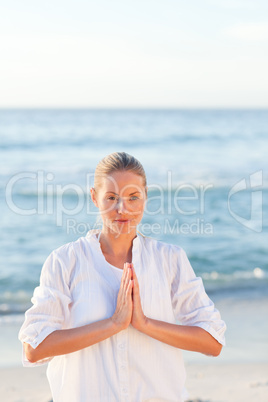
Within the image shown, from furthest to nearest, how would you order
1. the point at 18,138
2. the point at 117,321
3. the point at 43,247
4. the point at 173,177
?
1. the point at 18,138
2. the point at 173,177
3. the point at 43,247
4. the point at 117,321

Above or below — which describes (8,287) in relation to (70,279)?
below

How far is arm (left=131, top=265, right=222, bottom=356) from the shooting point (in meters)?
2.02

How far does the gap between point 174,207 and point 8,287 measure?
224 inches

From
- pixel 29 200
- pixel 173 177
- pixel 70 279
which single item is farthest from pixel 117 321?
pixel 173 177

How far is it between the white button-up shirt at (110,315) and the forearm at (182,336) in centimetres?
3

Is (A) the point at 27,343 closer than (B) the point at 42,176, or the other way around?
(A) the point at 27,343

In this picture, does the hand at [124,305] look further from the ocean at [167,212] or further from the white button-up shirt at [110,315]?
the ocean at [167,212]

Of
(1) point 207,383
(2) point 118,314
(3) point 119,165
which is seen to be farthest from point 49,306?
(1) point 207,383

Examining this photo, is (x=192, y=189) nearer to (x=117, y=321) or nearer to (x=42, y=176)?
(x=42, y=176)

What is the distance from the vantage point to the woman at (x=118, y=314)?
202 cm

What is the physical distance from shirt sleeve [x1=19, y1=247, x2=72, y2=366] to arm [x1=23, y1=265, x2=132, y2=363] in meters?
0.03

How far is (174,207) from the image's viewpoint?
12727 millimetres

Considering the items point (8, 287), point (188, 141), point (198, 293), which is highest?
point (188, 141)

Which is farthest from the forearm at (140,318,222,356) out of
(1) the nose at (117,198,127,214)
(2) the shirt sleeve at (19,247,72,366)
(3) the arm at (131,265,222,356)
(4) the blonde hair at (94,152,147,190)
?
(4) the blonde hair at (94,152,147,190)
